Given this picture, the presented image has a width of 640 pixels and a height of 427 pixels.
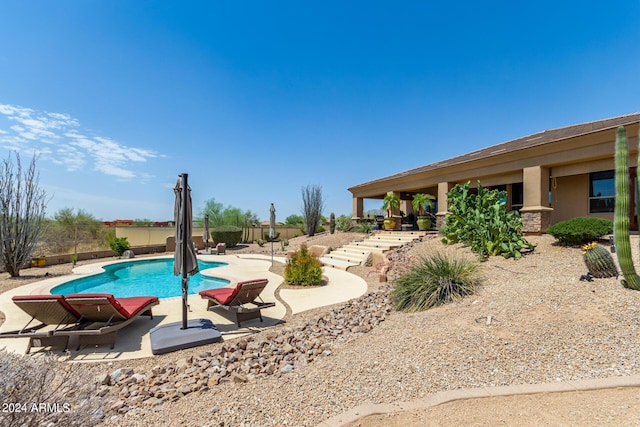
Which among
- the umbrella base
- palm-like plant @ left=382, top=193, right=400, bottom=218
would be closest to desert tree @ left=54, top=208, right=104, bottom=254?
the umbrella base

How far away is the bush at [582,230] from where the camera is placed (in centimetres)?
805

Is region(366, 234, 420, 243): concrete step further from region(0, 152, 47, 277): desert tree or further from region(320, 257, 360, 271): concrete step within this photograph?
region(0, 152, 47, 277): desert tree

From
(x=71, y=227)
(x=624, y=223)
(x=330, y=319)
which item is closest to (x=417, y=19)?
(x=624, y=223)

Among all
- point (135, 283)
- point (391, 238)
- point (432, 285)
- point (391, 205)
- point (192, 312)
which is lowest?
point (135, 283)

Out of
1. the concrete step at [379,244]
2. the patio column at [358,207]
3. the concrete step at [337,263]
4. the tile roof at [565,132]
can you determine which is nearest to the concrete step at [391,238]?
the concrete step at [379,244]

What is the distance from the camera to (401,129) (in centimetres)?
1769

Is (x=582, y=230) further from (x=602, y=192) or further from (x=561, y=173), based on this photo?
(x=602, y=192)

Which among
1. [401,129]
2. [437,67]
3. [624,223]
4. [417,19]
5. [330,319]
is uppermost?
[417,19]

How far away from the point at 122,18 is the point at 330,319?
11130mm

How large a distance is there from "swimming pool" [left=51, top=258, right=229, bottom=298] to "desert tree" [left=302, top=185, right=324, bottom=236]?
1065 centimetres

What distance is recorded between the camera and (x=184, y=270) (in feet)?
17.0

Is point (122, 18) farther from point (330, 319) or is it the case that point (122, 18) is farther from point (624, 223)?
point (624, 223)

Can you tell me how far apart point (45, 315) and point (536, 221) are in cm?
1454

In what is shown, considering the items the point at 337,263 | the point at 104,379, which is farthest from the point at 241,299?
the point at 337,263
